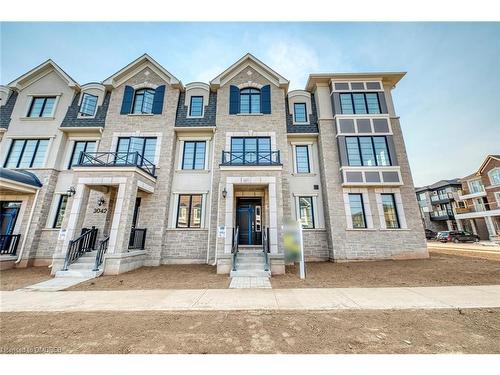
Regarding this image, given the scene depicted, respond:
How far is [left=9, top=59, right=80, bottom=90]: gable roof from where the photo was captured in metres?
12.8

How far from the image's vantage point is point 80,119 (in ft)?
40.3

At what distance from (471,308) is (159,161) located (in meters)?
13.2

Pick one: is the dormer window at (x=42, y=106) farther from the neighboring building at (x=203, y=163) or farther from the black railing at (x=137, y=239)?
the black railing at (x=137, y=239)

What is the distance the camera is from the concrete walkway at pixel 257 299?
4719 mm

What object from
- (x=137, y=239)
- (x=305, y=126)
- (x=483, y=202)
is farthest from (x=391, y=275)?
(x=483, y=202)

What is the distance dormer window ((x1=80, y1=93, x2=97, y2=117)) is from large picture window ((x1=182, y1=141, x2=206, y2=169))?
6.42 metres

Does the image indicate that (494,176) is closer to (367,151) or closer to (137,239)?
(367,151)

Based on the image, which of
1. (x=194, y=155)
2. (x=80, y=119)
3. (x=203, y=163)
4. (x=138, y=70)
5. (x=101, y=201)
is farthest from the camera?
(x=138, y=70)

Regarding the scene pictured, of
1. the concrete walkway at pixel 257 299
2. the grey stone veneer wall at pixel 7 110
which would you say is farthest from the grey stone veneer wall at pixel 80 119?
the concrete walkway at pixel 257 299

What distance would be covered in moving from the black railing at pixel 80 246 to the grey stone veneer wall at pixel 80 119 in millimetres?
6715

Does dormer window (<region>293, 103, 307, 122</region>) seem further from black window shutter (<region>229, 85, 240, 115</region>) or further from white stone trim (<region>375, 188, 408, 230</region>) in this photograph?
white stone trim (<region>375, 188, 408, 230</region>)

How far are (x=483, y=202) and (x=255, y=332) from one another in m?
42.1

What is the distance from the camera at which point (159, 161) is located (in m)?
11.5

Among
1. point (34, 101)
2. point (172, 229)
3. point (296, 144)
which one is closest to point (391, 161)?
point (296, 144)
